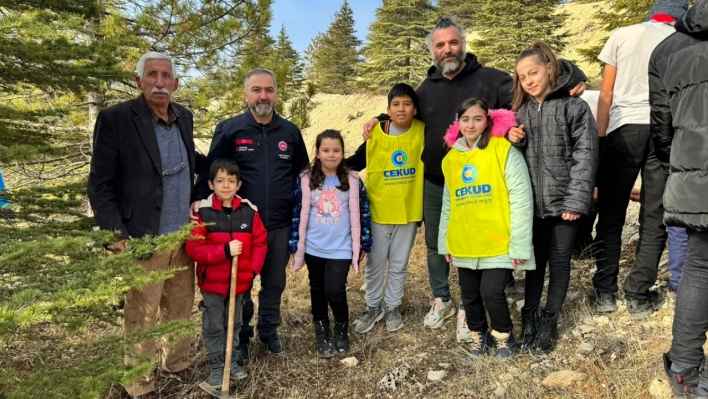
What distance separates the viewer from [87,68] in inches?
152

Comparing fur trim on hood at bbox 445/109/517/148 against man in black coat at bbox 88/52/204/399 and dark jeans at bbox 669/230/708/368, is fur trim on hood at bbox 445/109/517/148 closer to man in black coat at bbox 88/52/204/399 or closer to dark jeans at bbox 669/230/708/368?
dark jeans at bbox 669/230/708/368

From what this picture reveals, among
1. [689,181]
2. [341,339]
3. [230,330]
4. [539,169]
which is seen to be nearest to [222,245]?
[230,330]

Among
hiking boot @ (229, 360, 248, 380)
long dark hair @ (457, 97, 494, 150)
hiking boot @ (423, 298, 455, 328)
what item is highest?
long dark hair @ (457, 97, 494, 150)

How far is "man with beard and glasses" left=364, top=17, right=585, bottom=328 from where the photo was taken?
4.01 metres

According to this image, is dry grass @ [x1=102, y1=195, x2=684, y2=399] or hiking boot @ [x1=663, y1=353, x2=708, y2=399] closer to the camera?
hiking boot @ [x1=663, y1=353, x2=708, y2=399]

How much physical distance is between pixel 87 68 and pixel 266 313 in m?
2.64

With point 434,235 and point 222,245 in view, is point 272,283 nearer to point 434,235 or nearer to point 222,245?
point 222,245

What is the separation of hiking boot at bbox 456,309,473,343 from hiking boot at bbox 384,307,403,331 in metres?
0.64

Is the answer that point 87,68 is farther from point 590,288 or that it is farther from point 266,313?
point 590,288

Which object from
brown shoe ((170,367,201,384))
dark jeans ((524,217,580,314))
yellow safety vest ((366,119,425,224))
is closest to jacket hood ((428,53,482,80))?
yellow safety vest ((366,119,425,224))

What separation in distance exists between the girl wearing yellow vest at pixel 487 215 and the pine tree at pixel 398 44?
2064cm

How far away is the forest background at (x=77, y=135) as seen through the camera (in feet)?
6.07

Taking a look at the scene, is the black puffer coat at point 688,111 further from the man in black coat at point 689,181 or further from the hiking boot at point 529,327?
the hiking boot at point 529,327

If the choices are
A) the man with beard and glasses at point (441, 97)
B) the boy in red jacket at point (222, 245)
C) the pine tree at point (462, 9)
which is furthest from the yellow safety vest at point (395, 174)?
the pine tree at point (462, 9)
